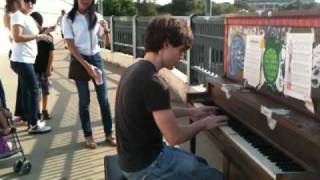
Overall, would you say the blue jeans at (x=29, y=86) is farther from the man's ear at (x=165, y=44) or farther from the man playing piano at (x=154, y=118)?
the man's ear at (x=165, y=44)

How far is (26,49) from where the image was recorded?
641cm

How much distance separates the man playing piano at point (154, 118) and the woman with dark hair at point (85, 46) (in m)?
2.57

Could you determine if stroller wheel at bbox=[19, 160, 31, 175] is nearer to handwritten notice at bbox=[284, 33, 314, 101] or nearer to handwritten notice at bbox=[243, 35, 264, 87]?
handwritten notice at bbox=[243, 35, 264, 87]

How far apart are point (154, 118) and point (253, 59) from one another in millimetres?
1108

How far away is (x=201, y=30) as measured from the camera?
27.0 ft

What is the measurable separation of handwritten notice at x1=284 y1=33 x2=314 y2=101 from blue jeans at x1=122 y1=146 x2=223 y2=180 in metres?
0.72

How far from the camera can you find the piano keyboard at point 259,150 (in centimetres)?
265

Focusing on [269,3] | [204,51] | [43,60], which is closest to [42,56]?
[43,60]

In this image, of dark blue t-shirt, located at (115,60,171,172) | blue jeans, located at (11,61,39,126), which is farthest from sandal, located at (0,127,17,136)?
dark blue t-shirt, located at (115,60,171,172)

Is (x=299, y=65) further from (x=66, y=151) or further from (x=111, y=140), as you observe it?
(x=66, y=151)

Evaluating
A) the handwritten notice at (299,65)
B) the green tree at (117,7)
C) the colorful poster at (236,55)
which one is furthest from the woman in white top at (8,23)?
the green tree at (117,7)

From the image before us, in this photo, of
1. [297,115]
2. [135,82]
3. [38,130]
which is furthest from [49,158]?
[297,115]

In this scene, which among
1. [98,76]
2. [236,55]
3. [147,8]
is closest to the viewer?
[236,55]

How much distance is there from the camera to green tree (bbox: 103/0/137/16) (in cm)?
3614
